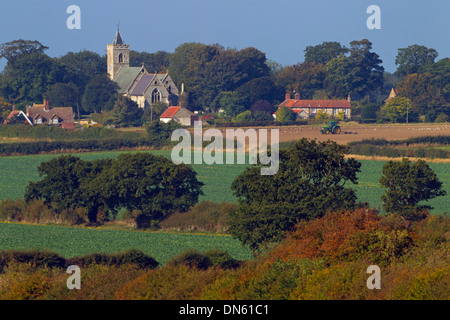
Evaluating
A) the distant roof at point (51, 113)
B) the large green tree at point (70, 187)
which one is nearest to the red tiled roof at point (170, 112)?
the distant roof at point (51, 113)

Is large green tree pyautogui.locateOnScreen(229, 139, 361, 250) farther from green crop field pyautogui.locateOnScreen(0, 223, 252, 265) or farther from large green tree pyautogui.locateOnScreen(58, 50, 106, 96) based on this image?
large green tree pyautogui.locateOnScreen(58, 50, 106, 96)

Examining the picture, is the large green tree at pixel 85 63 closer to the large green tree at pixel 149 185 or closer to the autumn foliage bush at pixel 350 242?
the large green tree at pixel 149 185

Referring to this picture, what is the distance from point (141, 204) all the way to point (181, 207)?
2043mm

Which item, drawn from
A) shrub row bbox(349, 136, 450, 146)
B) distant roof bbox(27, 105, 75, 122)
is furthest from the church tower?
shrub row bbox(349, 136, 450, 146)

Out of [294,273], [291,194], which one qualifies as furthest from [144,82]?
[294,273]

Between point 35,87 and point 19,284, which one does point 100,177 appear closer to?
point 19,284

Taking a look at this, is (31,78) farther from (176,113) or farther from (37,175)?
(37,175)

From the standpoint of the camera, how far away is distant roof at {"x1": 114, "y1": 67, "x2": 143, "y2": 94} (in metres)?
138

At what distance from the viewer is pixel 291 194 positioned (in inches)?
1248

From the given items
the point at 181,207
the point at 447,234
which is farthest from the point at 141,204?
the point at 447,234

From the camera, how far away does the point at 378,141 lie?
2901 inches

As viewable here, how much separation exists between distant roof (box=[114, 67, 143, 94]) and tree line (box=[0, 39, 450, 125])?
4.09 metres
